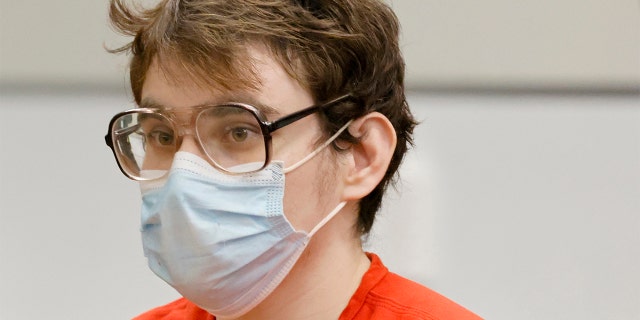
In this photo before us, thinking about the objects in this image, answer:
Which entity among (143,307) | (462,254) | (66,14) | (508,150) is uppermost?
(66,14)

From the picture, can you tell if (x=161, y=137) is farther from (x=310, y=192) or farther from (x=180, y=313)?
(x=180, y=313)

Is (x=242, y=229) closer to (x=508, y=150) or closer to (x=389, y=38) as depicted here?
(x=389, y=38)

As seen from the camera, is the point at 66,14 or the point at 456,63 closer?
the point at 456,63

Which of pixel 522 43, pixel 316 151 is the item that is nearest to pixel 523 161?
pixel 522 43

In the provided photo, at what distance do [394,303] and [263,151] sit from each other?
0.36 metres

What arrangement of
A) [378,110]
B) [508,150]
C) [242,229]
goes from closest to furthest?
[242,229]
[378,110]
[508,150]

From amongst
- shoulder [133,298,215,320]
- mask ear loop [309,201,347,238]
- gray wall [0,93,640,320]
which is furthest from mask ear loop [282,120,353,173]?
gray wall [0,93,640,320]

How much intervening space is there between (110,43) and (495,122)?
1057mm

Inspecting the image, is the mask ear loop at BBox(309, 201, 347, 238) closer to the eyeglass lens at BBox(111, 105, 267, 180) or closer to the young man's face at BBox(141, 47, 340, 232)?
the young man's face at BBox(141, 47, 340, 232)

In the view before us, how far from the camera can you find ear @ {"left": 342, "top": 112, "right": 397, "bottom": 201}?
126cm

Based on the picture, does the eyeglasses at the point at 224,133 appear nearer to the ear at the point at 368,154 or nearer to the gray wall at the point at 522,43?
the ear at the point at 368,154

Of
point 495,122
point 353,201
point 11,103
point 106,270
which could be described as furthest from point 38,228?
point 495,122

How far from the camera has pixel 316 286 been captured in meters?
1.26

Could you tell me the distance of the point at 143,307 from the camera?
203cm
